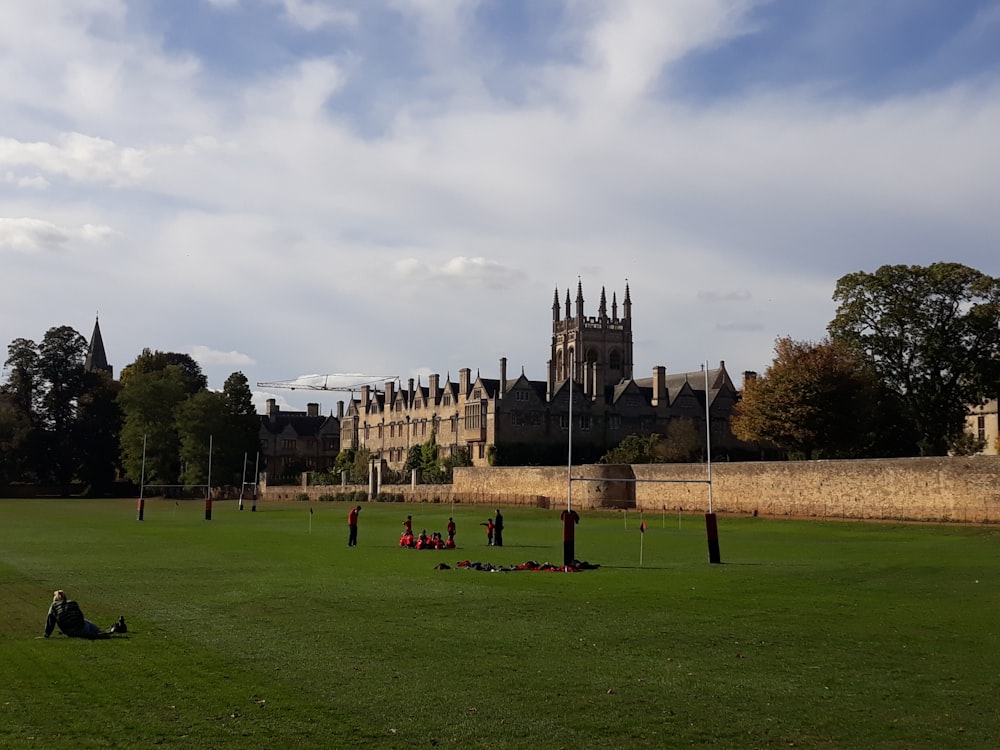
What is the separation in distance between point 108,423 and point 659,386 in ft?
188

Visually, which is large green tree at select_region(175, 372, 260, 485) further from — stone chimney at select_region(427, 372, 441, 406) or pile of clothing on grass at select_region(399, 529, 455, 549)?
pile of clothing on grass at select_region(399, 529, 455, 549)

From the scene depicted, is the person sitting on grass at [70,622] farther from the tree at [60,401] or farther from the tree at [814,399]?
the tree at [60,401]

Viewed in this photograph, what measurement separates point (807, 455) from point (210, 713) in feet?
203

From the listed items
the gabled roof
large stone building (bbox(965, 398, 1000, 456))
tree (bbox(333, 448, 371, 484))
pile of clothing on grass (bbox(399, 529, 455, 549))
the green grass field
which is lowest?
the green grass field

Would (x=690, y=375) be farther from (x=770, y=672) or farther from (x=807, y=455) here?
(x=770, y=672)

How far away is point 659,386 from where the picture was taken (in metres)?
110

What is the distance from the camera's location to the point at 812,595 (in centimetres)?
2173

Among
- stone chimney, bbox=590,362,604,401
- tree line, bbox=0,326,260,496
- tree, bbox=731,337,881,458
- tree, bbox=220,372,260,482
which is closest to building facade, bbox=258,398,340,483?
tree line, bbox=0,326,260,496

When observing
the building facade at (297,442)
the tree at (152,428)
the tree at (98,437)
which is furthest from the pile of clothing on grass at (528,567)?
the building facade at (297,442)

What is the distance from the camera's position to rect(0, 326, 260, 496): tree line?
343 ft

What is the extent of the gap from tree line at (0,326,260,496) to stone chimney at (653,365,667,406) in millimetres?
40333

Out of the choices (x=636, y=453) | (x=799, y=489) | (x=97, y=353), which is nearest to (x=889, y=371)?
(x=799, y=489)

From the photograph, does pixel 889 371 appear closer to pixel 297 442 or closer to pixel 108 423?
pixel 108 423

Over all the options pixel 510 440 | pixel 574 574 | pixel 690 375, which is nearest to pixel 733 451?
pixel 690 375
